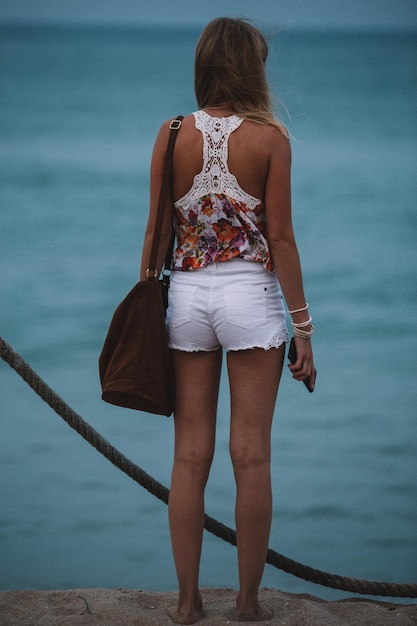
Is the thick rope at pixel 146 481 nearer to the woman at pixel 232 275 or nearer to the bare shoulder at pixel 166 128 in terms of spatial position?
the woman at pixel 232 275

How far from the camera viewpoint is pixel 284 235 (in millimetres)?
2539

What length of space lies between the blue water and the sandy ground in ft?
3.75

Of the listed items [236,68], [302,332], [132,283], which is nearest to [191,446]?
[302,332]

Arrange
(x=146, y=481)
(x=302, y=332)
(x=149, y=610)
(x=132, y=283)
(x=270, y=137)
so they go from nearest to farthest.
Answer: (x=270, y=137)
(x=302, y=332)
(x=149, y=610)
(x=146, y=481)
(x=132, y=283)

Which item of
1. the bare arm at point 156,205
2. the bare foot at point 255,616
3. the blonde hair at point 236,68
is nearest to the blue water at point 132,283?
the blonde hair at point 236,68

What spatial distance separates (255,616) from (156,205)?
1.09 metres

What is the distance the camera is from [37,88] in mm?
23531

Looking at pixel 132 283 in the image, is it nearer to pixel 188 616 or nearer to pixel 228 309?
pixel 188 616

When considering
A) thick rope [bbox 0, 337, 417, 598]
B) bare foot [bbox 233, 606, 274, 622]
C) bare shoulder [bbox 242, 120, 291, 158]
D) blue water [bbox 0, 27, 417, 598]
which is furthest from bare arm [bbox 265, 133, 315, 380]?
thick rope [bbox 0, 337, 417, 598]

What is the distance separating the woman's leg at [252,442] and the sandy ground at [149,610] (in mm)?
221

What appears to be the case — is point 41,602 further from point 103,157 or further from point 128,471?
point 103,157

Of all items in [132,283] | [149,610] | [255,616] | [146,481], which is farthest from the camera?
[132,283]

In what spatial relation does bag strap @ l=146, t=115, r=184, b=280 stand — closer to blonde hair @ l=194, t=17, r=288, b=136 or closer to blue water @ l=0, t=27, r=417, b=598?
blonde hair @ l=194, t=17, r=288, b=136

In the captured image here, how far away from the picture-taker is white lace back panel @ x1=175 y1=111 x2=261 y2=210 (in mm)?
2506
